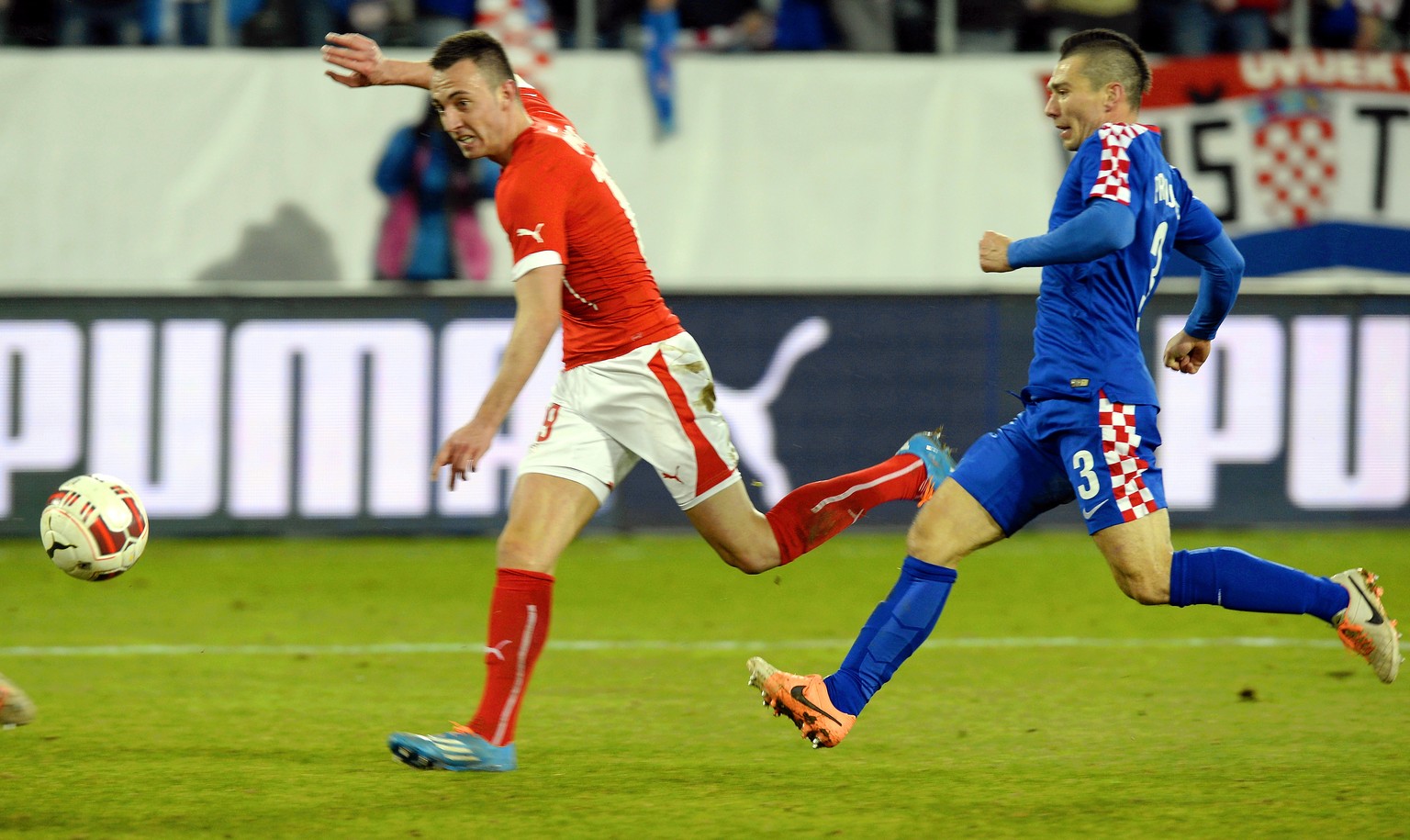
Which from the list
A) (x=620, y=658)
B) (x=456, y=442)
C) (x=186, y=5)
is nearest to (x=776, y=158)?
(x=186, y=5)

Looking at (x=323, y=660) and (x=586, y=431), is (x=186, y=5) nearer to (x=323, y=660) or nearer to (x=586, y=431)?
(x=323, y=660)

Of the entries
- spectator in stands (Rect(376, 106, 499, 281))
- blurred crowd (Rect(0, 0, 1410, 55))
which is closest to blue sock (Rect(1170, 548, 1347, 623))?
spectator in stands (Rect(376, 106, 499, 281))

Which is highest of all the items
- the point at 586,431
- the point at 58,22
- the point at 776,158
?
the point at 58,22

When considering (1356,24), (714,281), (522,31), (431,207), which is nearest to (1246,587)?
(714,281)

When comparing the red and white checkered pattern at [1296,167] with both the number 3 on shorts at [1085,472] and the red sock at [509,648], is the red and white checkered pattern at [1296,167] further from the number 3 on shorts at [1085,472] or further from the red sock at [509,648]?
the red sock at [509,648]

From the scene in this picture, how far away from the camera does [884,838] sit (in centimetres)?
429

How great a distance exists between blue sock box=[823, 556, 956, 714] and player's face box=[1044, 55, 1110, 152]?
4.40 ft

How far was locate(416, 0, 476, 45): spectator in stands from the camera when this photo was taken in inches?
494

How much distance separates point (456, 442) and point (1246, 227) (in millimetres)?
9163

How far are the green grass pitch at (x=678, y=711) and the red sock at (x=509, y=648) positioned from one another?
167 millimetres

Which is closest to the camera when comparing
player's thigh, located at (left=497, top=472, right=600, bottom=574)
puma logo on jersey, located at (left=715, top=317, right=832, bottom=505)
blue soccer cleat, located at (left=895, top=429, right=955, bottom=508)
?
player's thigh, located at (left=497, top=472, right=600, bottom=574)

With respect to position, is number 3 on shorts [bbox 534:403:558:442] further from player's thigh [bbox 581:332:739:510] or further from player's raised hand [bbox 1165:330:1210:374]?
player's raised hand [bbox 1165:330:1210:374]

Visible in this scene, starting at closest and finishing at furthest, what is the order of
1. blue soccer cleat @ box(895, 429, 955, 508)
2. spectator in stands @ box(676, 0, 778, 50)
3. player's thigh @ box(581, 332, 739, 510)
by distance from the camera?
player's thigh @ box(581, 332, 739, 510), blue soccer cleat @ box(895, 429, 955, 508), spectator in stands @ box(676, 0, 778, 50)

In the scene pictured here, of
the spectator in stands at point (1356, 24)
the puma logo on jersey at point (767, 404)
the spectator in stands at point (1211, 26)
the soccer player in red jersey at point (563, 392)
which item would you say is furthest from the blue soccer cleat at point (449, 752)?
the spectator in stands at point (1356, 24)
